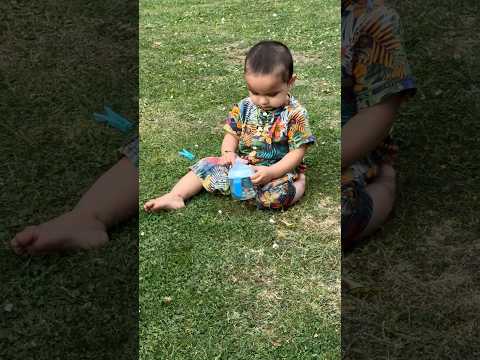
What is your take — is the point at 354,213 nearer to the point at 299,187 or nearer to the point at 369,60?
the point at 299,187

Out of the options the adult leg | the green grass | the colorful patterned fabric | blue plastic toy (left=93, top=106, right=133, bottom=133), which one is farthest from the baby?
blue plastic toy (left=93, top=106, right=133, bottom=133)

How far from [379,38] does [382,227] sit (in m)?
0.75

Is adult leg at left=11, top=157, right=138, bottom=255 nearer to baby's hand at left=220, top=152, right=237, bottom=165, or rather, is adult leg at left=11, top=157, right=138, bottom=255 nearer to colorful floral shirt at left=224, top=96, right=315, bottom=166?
baby's hand at left=220, top=152, right=237, bottom=165

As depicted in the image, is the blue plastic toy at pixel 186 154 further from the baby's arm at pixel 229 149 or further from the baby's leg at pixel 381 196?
the baby's leg at pixel 381 196

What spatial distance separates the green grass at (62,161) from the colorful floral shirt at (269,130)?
631mm

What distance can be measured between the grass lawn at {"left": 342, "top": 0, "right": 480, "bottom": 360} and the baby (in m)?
0.45

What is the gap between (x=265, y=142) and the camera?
3348 millimetres

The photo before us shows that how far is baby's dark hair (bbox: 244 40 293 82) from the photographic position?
3178 millimetres

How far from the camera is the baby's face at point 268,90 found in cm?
321

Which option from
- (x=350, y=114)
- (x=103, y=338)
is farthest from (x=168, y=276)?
(x=350, y=114)

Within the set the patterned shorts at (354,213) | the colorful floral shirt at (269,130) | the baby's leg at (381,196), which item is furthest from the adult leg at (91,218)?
the baby's leg at (381,196)

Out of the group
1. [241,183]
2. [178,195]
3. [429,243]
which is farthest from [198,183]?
[429,243]

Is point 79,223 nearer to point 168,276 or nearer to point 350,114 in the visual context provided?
point 168,276

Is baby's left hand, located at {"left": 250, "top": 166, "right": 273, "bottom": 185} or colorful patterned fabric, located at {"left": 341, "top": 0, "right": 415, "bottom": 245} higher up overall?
colorful patterned fabric, located at {"left": 341, "top": 0, "right": 415, "bottom": 245}
